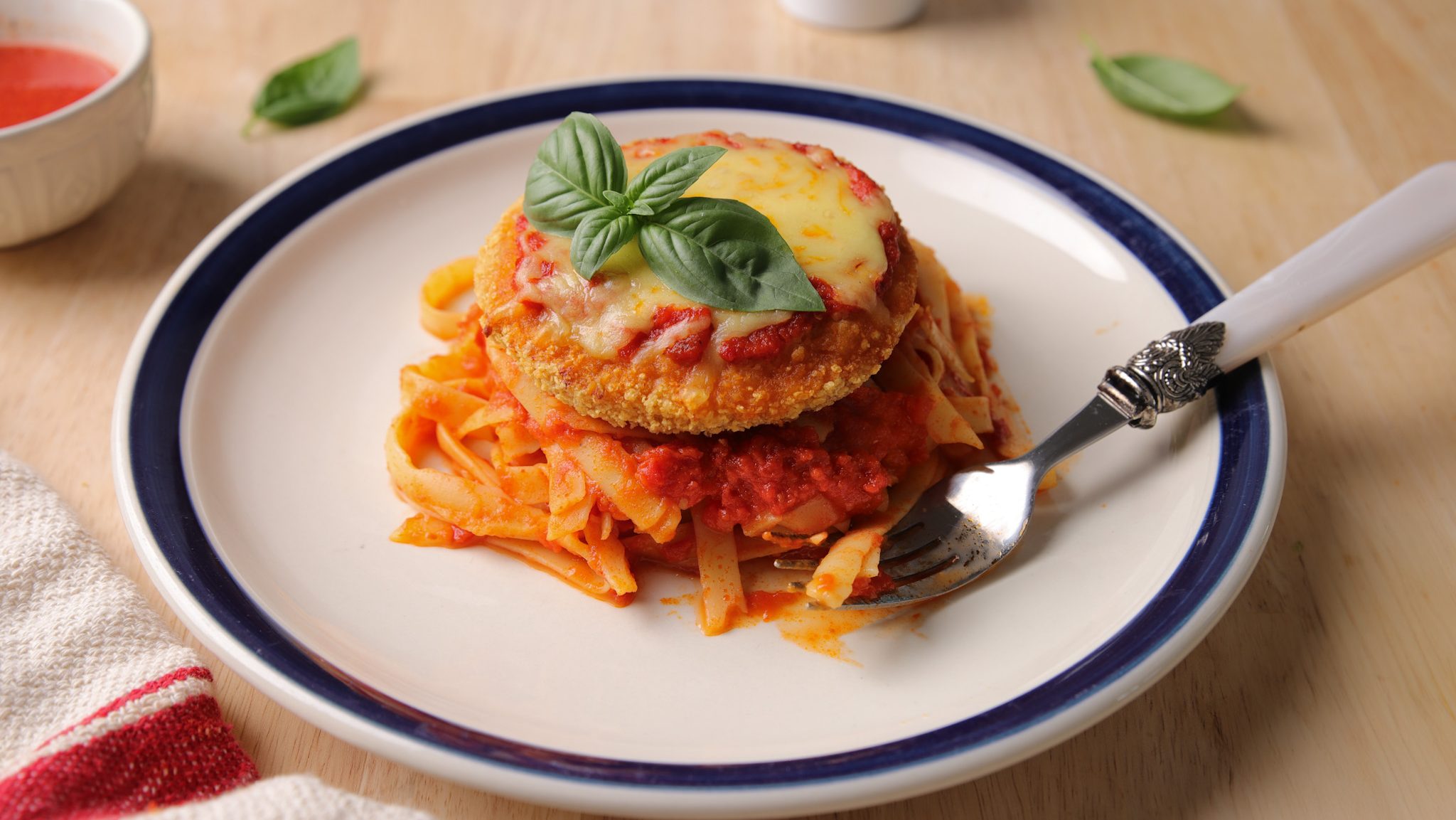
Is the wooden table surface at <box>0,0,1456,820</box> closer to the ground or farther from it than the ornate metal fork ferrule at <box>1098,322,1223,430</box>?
closer to the ground

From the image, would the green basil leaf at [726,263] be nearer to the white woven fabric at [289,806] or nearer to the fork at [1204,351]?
the fork at [1204,351]

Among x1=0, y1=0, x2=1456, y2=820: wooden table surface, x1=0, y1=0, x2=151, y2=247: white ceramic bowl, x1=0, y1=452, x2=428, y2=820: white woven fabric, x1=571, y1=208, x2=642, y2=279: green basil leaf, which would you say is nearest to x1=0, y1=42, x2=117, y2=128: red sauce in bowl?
x1=0, y1=0, x2=151, y2=247: white ceramic bowl

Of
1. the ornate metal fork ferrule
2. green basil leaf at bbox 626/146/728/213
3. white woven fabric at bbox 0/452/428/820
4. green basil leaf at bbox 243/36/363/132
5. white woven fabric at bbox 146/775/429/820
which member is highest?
green basil leaf at bbox 626/146/728/213

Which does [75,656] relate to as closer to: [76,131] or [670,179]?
[670,179]

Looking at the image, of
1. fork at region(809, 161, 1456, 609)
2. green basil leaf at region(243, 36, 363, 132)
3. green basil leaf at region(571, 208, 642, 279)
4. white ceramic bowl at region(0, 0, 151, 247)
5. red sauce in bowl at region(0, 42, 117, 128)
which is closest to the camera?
green basil leaf at region(571, 208, 642, 279)

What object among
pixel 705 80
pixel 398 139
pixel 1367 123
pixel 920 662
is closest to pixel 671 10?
pixel 705 80

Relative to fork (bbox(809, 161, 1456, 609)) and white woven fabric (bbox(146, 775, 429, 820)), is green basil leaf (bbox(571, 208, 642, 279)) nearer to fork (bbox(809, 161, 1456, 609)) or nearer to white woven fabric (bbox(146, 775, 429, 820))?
fork (bbox(809, 161, 1456, 609))

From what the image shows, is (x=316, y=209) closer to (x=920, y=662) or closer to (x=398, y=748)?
(x=398, y=748)
